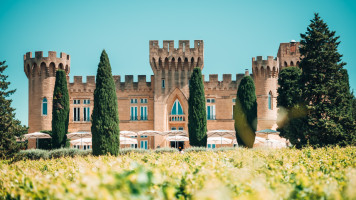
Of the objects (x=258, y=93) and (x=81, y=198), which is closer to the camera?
(x=81, y=198)

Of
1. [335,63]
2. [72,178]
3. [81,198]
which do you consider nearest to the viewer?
[81,198]

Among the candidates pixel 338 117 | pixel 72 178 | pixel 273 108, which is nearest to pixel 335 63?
pixel 338 117

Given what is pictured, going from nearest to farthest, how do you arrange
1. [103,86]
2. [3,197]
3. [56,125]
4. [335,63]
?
[3,197] < [103,86] < [335,63] < [56,125]

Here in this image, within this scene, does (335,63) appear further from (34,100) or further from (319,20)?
(34,100)

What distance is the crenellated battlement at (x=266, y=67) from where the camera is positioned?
32894mm

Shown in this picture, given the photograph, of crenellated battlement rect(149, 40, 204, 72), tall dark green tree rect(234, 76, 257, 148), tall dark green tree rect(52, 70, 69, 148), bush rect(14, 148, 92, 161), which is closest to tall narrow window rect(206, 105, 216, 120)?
crenellated battlement rect(149, 40, 204, 72)

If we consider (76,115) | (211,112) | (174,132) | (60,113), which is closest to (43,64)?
(76,115)

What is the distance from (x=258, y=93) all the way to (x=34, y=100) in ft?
70.9

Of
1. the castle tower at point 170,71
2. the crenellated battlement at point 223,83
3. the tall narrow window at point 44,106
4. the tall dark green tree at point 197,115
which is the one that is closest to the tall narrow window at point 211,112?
the crenellated battlement at point 223,83

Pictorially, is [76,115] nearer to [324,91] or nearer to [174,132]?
[174,132]

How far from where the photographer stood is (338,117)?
A: 74.7ft

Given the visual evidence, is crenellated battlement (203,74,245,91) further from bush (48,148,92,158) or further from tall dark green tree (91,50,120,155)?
bush (48,148,92,158)

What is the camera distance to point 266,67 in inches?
1294

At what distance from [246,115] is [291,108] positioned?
154 inches
